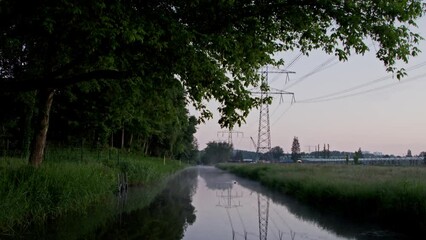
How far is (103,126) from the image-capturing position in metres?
34.2

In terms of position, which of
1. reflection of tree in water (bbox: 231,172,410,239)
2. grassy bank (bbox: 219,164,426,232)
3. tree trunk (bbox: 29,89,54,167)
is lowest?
reflection of tree in water (bbox: 231,172,410,239)

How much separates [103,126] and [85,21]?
25453 mm

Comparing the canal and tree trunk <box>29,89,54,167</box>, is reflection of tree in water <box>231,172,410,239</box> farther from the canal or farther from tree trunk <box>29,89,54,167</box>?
tree trunk <box>29,89,54,167</box>

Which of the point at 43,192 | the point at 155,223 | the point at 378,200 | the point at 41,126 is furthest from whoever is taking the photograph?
the point at 41,126

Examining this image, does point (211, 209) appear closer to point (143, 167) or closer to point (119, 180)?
point (119, 180)

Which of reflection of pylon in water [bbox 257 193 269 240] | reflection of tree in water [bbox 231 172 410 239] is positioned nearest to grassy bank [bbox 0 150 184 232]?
reflection of pylon in water [bbox 257 193 269 240]

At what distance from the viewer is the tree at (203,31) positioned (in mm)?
9812

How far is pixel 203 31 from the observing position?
10.8 meters

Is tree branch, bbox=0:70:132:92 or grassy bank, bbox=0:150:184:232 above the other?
tree branch, bbox=0:70:132:92

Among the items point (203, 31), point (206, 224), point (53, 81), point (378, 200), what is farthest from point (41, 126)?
point (378, 200)

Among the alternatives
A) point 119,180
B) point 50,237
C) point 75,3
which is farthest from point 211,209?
point 75,3

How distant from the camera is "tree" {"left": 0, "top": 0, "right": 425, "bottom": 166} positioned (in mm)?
9812

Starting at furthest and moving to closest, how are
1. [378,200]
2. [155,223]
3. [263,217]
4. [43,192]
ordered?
[263,217]
[378,200]
[155,223]
[43,192]

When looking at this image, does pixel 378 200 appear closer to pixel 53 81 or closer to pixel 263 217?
pixel 263 217
